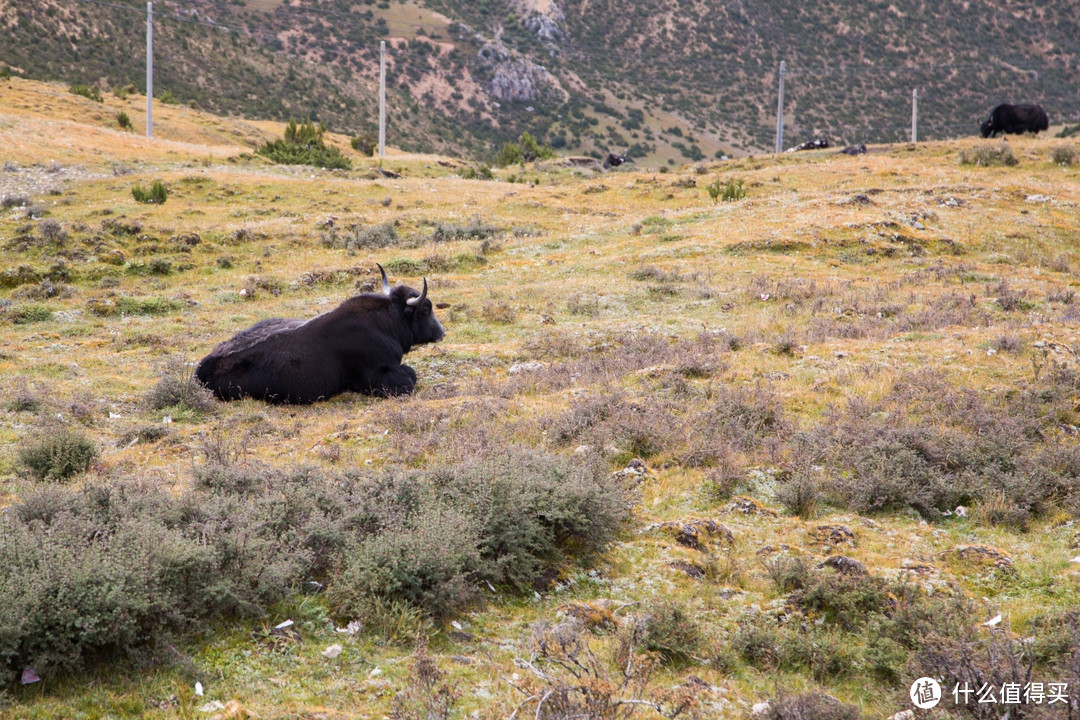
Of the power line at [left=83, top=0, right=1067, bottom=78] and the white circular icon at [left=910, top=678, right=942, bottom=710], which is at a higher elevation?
the power line at [left=83, top=0, right=1067, bottom=78]

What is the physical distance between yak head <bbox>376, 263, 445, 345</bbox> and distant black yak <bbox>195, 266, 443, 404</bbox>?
6 centimetres

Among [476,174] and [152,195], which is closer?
[152,195]

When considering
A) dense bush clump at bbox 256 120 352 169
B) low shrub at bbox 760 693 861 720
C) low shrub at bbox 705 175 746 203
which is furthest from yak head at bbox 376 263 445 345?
dense bush clump at bbox 256 120 352 169

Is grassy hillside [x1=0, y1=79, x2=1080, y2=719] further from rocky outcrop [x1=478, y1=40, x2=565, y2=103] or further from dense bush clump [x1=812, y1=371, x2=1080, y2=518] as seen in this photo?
rocky outcrop [x1=478, y1=40, x2=565, y2=103]

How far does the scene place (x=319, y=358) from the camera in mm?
10445

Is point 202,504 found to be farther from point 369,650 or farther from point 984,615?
point 984,615

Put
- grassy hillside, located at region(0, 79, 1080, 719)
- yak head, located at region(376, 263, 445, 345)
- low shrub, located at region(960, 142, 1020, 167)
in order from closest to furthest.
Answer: grassy hillside, located at region(0, 79, 1080, 719), yak head, located at region(376, 263, 445, 345), low shrub, located at region(960, 142, 1020, 167)

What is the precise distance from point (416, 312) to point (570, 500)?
6.23 m

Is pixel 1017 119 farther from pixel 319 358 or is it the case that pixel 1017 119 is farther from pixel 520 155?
pixel 319 358

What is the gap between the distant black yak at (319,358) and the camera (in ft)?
33.8

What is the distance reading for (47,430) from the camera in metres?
7.49

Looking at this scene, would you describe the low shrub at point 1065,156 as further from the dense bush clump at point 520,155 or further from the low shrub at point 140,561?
the low shrub at point 140,561

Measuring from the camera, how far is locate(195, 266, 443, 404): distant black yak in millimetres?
10289

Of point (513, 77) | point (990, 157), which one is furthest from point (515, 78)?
point (990, 157)
